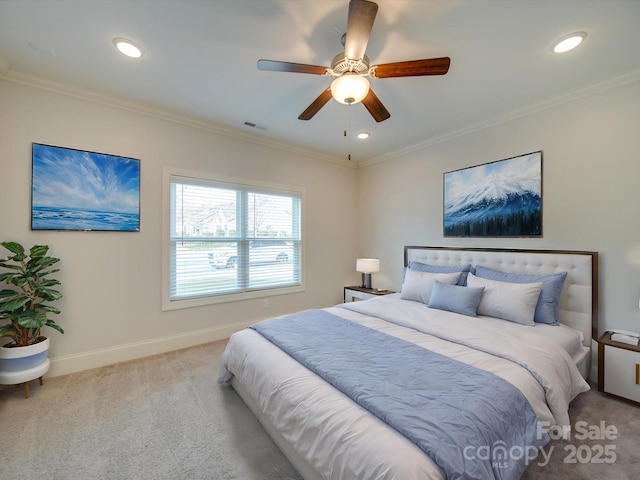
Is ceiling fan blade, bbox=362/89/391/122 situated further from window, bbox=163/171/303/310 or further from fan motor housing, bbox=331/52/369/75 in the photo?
window, bbox=163/171/303/310

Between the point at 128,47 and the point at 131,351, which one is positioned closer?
the point at 128,47

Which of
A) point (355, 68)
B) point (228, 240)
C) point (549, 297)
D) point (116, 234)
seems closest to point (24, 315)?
point (116, 234)

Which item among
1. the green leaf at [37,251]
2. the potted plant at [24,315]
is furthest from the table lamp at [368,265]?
the green leaf at [37,251]

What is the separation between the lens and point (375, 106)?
7.24ft

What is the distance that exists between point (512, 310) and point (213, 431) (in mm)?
2670

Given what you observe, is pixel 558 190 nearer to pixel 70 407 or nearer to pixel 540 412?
pixel 540 412

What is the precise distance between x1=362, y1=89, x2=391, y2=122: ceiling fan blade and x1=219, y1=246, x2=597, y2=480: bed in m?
1.84

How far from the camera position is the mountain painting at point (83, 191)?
254 cm

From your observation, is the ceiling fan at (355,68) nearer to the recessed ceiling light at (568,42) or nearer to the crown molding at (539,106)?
the recessed ceiling light at (568,42)

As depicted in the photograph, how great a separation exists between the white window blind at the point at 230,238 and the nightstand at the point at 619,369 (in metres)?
3.45

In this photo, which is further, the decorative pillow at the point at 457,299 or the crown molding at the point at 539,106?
the decorative pillow at the point at 457,299

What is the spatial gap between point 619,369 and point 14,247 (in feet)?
16.6

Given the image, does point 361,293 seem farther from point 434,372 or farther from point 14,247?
point 14,247

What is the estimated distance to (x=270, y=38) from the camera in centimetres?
197
